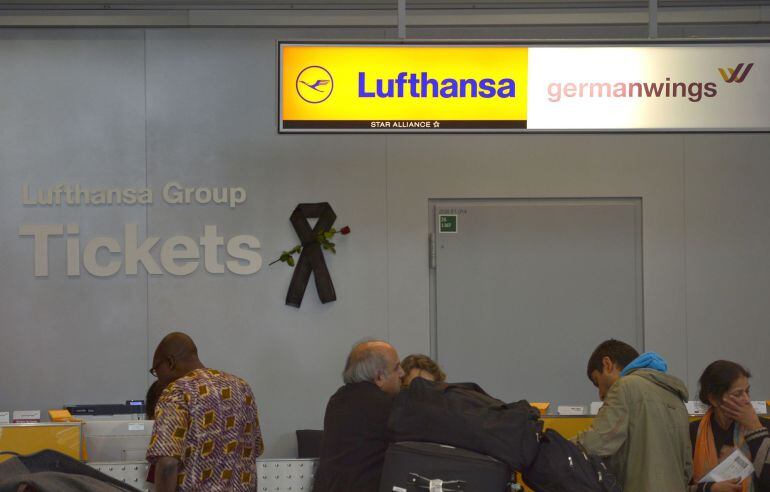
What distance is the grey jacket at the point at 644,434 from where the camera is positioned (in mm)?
3957

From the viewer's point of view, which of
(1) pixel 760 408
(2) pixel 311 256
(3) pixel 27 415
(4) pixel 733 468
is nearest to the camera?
(4) pixel 733 468

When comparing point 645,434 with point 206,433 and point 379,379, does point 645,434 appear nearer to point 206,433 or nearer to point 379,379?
point 379,379

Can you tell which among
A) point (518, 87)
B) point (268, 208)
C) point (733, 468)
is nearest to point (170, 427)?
point (518, 87)

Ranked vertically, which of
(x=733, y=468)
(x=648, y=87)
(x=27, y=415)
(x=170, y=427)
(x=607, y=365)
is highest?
(x=648, y=87)

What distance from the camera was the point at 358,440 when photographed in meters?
3.58

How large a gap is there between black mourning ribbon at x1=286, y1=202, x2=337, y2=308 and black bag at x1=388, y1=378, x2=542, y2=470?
3.79 metres

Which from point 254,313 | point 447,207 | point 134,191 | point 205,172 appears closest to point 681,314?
point 447,207

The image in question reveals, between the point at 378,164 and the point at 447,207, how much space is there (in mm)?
580

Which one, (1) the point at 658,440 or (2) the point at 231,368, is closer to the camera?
(1) the point at 658,440

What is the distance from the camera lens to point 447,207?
7055 mm

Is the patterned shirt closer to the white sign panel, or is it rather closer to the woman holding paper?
the white sign panel

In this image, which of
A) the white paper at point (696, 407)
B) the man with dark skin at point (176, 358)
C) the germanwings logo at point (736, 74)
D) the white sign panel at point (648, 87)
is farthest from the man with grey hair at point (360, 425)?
the white paper at point (696, 407)

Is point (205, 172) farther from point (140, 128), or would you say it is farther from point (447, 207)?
point (447, 207)

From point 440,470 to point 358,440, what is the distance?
0.66m
